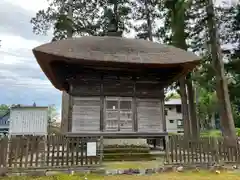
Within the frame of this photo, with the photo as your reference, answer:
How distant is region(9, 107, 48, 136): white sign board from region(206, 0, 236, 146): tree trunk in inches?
392

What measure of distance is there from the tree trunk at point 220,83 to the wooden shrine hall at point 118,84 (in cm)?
502

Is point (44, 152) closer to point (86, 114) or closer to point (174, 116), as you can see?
point (86, 114)

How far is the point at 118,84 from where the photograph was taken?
10.1m

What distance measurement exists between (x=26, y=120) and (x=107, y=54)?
5885mm

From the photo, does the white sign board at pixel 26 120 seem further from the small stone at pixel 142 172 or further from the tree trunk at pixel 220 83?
the tree trunk at pixel 220 83

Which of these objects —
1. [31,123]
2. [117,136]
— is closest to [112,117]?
[117,136]

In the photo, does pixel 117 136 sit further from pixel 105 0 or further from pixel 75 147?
pixel 105 0

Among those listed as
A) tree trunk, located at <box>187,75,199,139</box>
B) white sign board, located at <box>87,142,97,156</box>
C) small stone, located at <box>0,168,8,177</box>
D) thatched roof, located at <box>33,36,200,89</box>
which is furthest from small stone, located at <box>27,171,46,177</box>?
tree trunk, located at <box>187,75,199,139</box>

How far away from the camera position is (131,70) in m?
10.0

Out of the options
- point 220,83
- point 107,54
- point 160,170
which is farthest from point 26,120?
point 220,83

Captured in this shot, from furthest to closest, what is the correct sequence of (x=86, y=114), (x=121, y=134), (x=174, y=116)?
1. (x=174, y=116)
2. (x=86, y=114)
3. (x=121, y=134)

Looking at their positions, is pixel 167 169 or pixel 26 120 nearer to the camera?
pixel 167 169

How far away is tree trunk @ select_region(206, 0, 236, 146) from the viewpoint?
13.6 m

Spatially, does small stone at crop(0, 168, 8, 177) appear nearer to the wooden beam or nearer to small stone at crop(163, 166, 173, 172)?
the wooden beam
